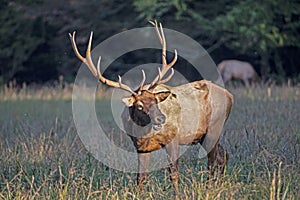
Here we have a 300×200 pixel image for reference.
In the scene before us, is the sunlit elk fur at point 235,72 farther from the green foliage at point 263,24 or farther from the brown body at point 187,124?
the brown body at point 187,124

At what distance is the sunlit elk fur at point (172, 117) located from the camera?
6625mm

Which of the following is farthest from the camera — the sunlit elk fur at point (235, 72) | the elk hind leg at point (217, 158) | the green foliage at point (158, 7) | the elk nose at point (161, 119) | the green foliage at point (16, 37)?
the green foliage at point (16, 37)

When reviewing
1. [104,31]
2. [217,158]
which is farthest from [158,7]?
[217,158]

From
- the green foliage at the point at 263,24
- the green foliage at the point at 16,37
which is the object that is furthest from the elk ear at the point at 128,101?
the green foliage at the point at 16,37

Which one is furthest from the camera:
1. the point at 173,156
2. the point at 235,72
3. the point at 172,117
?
the point at 235,72

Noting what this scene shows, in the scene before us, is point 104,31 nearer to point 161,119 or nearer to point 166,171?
point 166,171

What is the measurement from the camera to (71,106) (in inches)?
590

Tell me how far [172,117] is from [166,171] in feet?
1.79

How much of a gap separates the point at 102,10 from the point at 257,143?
50.1 ft

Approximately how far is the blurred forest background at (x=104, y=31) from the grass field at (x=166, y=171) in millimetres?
6396

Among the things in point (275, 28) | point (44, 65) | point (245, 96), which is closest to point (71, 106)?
point (245, 96)

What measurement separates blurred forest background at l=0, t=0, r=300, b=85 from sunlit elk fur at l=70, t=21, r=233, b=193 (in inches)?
506

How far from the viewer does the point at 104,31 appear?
22.7m

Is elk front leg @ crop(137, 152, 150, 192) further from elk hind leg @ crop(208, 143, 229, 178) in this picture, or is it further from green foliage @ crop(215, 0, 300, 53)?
green foliage @ crop(215, 0, 300, 53)
